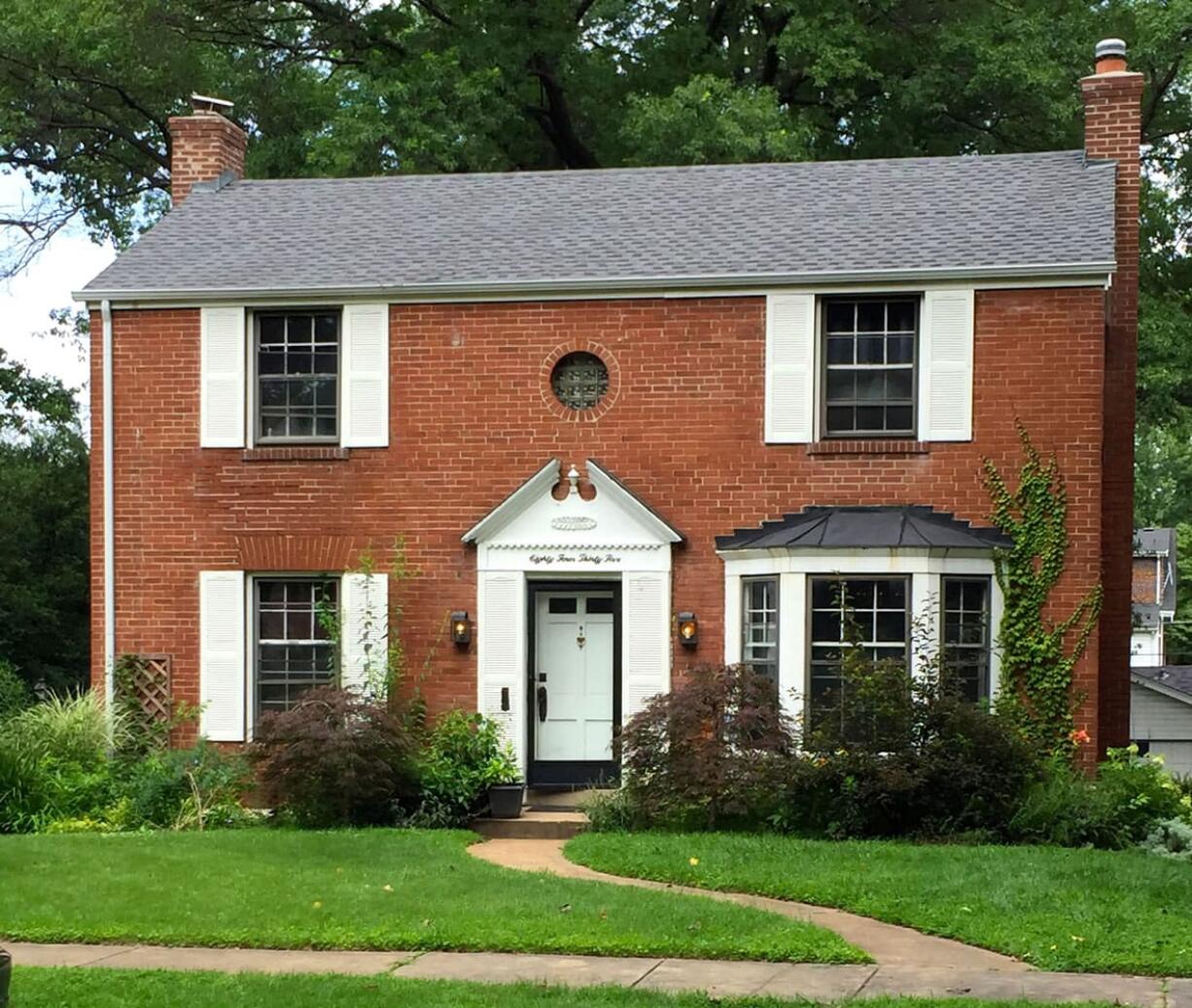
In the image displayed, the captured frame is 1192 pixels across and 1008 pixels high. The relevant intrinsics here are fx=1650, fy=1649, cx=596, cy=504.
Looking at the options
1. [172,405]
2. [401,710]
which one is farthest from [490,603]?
[172,405]

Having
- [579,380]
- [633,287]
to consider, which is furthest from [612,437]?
[633,287]

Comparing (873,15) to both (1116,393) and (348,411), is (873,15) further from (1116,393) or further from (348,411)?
(348,411)

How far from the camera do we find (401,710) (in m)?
16.4

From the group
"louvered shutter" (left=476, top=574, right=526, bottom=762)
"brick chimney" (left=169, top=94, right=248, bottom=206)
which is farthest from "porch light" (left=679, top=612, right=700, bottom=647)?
"brick chimney" (left=169, top=94, right=248, bottom=206)

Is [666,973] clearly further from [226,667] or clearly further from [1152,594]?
[1152,594]

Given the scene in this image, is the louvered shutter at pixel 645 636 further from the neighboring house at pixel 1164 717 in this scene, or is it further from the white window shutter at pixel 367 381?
the neighboring house at pixel 1164 717

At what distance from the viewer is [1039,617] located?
51.2 ft

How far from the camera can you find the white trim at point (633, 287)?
1573cm

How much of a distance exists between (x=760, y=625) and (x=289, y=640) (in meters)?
4.93

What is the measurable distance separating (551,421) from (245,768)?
4.55m

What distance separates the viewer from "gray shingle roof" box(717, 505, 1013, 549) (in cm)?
1538

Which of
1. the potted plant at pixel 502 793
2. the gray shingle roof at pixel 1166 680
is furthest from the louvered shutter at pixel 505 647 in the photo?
the gray shingle roof at pixel 1166 680

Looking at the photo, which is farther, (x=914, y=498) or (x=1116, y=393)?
(x=1116, y=393)

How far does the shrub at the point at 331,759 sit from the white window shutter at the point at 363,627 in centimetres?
139
